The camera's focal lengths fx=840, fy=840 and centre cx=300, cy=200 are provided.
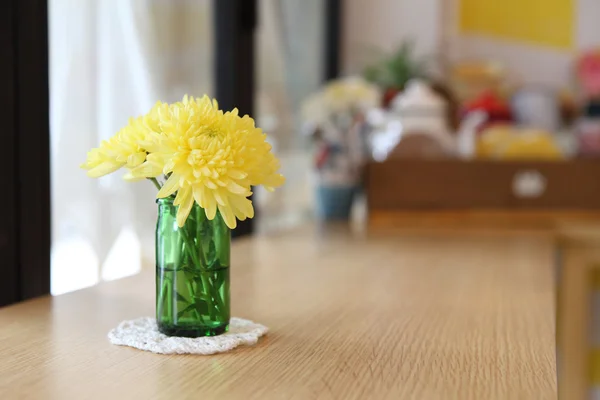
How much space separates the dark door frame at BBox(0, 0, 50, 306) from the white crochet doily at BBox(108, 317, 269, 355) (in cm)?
32

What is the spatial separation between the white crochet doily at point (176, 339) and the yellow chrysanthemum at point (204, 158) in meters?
0.11

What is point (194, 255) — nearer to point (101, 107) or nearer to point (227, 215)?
point (227, 215)

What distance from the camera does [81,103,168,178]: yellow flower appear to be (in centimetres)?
75

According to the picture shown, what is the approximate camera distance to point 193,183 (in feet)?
2.34

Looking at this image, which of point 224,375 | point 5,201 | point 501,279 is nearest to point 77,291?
point 5,201

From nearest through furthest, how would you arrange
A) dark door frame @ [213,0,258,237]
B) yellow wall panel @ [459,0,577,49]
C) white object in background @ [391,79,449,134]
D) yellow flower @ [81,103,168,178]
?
yellow flower @ [81,103,168,178] < dark door frame @ [213,0,258,237] < white object in background @ [391,79,449,134] < yellow wall panel @ [459,0,577,49]

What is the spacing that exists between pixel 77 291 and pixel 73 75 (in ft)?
1.35

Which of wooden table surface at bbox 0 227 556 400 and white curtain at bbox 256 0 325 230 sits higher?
white curtain at bbox 256 0 325 230

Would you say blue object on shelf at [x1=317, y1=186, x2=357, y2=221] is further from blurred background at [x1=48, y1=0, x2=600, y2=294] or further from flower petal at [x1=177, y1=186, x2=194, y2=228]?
flower petal at [x1=177, y1=186, x2=194, y2=228]

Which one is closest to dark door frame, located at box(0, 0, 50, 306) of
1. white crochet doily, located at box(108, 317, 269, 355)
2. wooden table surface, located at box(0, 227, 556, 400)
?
wooden table surface, located at box(0, 227, 556, 400)

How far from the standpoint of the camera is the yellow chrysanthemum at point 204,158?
2.35ft

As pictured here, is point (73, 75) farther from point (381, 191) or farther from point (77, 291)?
point (381, 191)

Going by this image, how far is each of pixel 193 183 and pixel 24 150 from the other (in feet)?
1.57

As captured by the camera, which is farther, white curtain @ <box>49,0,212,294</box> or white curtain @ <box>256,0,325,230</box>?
white curtain @ <box>256,0,325,230</box>
